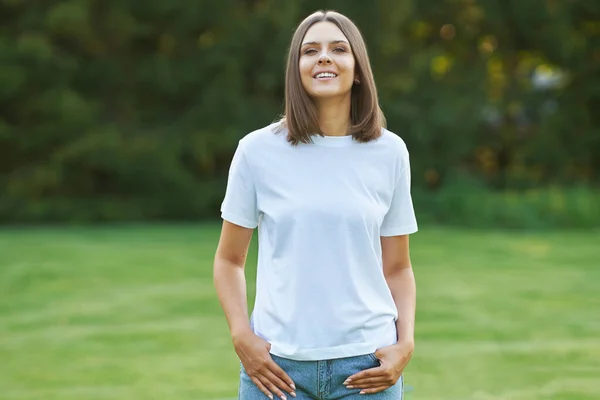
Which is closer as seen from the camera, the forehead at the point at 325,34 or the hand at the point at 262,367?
the hand at the point at 262,367

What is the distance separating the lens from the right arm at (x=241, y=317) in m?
2.32

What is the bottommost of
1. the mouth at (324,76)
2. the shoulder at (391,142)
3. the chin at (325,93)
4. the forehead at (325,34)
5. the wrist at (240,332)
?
the wrist at (240,332)

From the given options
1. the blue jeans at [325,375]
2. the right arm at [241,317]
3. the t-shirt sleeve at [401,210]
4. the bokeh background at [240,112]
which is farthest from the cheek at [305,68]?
the bokeh background at [240,112]

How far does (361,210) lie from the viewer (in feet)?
7.57

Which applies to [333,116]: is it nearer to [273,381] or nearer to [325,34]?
[325,34]

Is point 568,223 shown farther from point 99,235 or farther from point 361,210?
point 361,210

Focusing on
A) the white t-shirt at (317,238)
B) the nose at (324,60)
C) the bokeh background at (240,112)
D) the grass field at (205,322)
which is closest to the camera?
the white t-shirt at (317,238)

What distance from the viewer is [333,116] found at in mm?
2428

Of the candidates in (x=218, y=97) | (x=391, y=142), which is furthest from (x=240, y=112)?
(x=391, y=142)

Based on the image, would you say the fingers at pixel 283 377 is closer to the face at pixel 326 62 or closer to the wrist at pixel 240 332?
the wrist at pixel 240 332

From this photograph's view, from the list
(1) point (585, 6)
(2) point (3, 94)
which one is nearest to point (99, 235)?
(2) point (3, 94)

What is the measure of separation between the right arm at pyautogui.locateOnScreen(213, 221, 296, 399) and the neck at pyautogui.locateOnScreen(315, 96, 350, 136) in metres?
0.33

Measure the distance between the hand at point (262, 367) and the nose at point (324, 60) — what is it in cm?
68

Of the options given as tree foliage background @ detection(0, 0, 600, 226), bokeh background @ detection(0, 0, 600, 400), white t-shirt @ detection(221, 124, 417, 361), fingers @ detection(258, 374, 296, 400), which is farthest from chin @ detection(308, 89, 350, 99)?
tree foliage background @ detection(0, 0, 600, 226)
